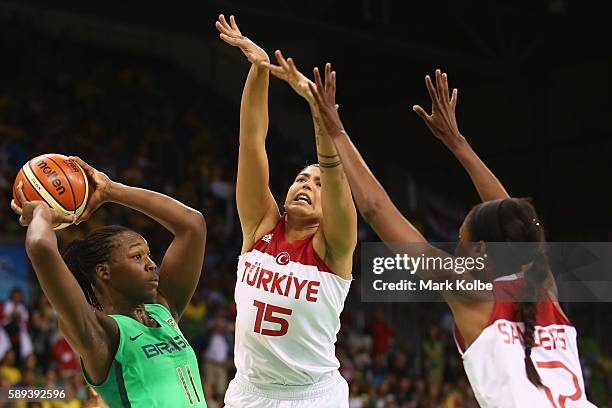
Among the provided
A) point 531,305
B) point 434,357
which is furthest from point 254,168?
point 434,357

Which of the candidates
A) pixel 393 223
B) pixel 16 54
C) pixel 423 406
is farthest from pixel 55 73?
pixel 393 223

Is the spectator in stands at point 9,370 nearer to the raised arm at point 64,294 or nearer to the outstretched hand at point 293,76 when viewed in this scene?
the raised arm at point 64,294

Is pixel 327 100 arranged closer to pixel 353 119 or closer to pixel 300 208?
pixel 300 208

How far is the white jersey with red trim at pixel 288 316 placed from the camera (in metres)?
5.11

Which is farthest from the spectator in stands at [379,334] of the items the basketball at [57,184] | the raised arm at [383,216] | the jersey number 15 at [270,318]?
the raised arm at [383,216]

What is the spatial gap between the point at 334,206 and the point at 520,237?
1.57 m

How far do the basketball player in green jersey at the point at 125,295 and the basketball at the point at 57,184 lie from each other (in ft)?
0.22

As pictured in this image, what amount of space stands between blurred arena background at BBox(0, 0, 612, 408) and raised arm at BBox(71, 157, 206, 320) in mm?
8175

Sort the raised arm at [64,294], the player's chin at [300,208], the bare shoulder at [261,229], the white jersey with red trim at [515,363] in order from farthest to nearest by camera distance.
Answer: the bare shoulder at [261,229]
the player's chin at [300,208]
the raised arm at [64,294]
the white jersey with red trim at [515,363]

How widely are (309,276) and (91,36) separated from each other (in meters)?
16.8

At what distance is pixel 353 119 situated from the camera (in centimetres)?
2384

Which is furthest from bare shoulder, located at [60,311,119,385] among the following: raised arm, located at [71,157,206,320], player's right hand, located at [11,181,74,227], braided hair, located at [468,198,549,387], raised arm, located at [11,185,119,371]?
braided hair, located at [468,198,549,387]

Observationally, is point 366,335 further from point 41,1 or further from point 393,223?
point 393,223

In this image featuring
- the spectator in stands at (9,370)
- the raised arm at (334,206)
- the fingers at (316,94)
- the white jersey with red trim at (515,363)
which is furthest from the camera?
the spectator in stands at (9,370)
